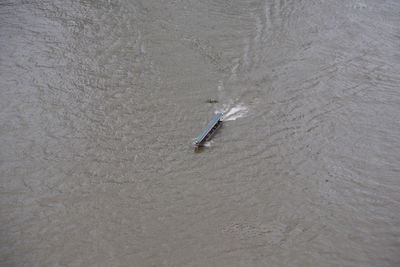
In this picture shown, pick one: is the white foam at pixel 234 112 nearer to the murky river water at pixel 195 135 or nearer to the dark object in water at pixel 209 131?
the murky river water at pixel 195 135

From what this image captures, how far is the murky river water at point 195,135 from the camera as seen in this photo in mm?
4684

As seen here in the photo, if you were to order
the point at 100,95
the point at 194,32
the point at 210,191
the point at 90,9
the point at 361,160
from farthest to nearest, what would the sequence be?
the point at 90,9, the point at 194,32, the point at 100,95, the point at 361,160, the point at 210,191

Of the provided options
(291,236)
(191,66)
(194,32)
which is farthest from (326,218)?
(194,32)

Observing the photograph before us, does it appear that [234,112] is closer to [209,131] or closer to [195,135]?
[209,131]

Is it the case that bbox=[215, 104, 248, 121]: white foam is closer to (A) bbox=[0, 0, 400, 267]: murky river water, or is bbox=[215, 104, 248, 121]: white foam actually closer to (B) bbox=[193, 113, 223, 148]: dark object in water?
(A) bbox=[0, 0, 400, 267]: murky river water

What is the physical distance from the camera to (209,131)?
20.1 ft

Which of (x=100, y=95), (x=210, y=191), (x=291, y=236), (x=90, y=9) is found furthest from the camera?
(x=90, y=9)

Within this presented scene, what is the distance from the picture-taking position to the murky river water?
4.68 metres

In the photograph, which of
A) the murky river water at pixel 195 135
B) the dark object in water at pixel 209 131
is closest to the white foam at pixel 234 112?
the murky river water at pixel 195 135

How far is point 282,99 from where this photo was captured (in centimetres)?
692

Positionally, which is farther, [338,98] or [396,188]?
[338,98]

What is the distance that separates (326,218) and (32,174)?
448 centimetres

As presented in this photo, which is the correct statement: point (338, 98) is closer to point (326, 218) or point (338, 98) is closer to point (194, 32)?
point (326, 218)

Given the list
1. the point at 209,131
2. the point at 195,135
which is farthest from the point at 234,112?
the point at 195,135
